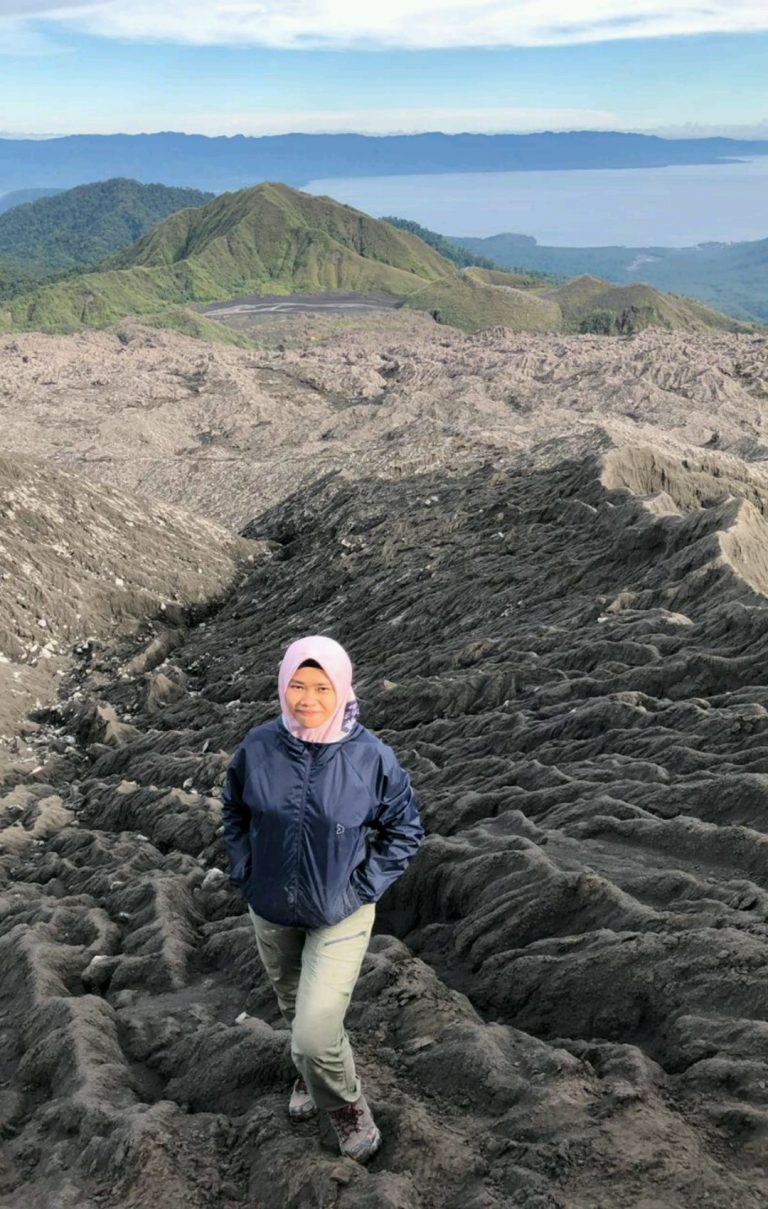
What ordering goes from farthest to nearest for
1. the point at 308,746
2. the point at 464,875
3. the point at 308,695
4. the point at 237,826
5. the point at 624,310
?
the point at 624,310
the point at 464,875
the point at 237,826
the point at 308,746
the point at 308,695

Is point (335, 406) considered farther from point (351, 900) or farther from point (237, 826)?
point (351, 900)

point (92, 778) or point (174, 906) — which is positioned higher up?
point (174, 906)

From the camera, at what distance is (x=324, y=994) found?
6.15m

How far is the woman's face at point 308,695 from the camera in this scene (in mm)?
5922

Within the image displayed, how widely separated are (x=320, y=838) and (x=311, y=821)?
0.36ft

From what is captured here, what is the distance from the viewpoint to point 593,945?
28.7 ft

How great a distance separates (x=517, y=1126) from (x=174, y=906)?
6983 millimetres

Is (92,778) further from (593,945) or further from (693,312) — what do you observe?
(693,312)

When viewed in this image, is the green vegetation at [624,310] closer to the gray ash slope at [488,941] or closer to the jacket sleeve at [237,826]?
the gray ash slope at [488,941]

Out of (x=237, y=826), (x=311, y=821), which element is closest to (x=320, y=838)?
(x=311, y=821)

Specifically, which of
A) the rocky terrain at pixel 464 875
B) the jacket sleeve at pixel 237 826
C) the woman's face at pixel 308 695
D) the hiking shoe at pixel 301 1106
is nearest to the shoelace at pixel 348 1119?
the rocky terrain at pixel 464 875

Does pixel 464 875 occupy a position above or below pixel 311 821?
below

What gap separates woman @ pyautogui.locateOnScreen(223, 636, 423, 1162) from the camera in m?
5.97

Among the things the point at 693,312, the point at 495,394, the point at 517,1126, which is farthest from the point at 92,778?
the point at 693,312
